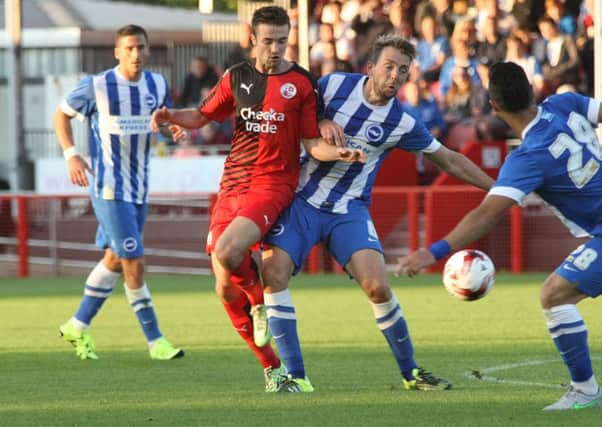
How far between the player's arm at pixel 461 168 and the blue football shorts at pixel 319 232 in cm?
59

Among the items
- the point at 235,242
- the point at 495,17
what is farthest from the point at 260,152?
the point at 495,17

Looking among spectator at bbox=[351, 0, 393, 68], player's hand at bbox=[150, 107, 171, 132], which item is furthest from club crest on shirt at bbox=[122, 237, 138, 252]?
spectator at bbox=[351, 0, 393, 68]

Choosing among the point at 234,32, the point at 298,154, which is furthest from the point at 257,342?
the point at 234,32

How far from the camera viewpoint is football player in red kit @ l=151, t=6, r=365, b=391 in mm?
8367

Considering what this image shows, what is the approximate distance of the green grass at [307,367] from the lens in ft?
24.2

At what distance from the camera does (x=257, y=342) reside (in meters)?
8.77

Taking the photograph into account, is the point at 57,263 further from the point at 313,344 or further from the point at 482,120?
the point at 313,344

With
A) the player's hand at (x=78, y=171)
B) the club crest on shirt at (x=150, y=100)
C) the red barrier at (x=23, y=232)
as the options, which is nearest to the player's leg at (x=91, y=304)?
the player's hand at (x=78, y=171)

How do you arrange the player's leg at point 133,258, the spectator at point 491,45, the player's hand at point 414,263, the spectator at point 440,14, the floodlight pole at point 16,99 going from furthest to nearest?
1. the spectator at point 440,14
2. the floodlight pole at point 16,99
3. the spectator at point 491,45
4. the player's leg at point 133,258
5. the player's hand at point 414,263

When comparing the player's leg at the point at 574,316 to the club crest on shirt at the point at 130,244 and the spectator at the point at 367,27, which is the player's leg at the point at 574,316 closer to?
the club crest on shirt at the point at 130,244

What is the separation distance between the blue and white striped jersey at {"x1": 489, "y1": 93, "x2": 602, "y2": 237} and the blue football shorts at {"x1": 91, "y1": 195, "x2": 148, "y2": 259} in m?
4.07

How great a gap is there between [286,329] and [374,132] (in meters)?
1.30

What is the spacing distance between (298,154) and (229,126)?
14.0m

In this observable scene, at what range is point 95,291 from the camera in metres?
10.9
